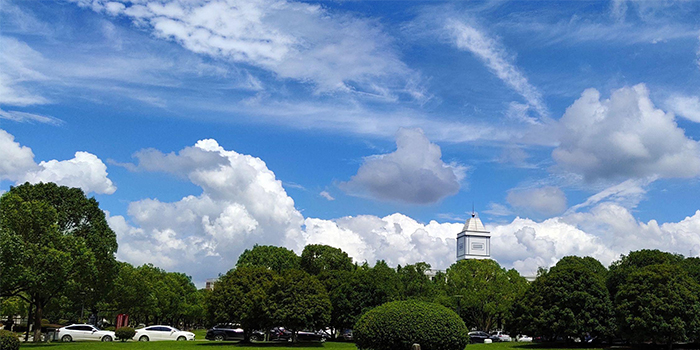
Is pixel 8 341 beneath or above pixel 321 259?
beneath

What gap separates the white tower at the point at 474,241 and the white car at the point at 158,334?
133 m

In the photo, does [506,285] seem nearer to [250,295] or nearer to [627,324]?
[627,324]

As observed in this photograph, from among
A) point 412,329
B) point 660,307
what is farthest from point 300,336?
point 412,329

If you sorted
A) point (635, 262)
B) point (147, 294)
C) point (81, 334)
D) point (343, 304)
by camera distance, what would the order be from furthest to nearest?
point (147, 294) → point (635, 262) → point (343, 304) → point (81, 334)

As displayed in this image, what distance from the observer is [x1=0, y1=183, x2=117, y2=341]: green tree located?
30344mm

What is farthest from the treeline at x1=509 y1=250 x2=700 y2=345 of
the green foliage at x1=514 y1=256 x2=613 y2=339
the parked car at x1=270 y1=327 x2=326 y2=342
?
the parked car at x1=270 y1=327 x2=326 y2=342

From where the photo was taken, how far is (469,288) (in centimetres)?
7038

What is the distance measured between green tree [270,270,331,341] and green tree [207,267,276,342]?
0.67 metres

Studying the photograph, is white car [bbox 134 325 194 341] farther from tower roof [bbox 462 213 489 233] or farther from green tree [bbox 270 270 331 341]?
tower roof [bbox 462 213 489 233]

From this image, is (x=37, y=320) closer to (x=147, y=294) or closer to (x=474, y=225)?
(x=147, y=294)

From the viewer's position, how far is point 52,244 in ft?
108

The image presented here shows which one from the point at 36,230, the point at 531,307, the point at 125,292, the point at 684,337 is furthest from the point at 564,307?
the point at 125,292

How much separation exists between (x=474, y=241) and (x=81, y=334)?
144566mm

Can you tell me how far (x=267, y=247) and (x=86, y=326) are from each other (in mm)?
25160
